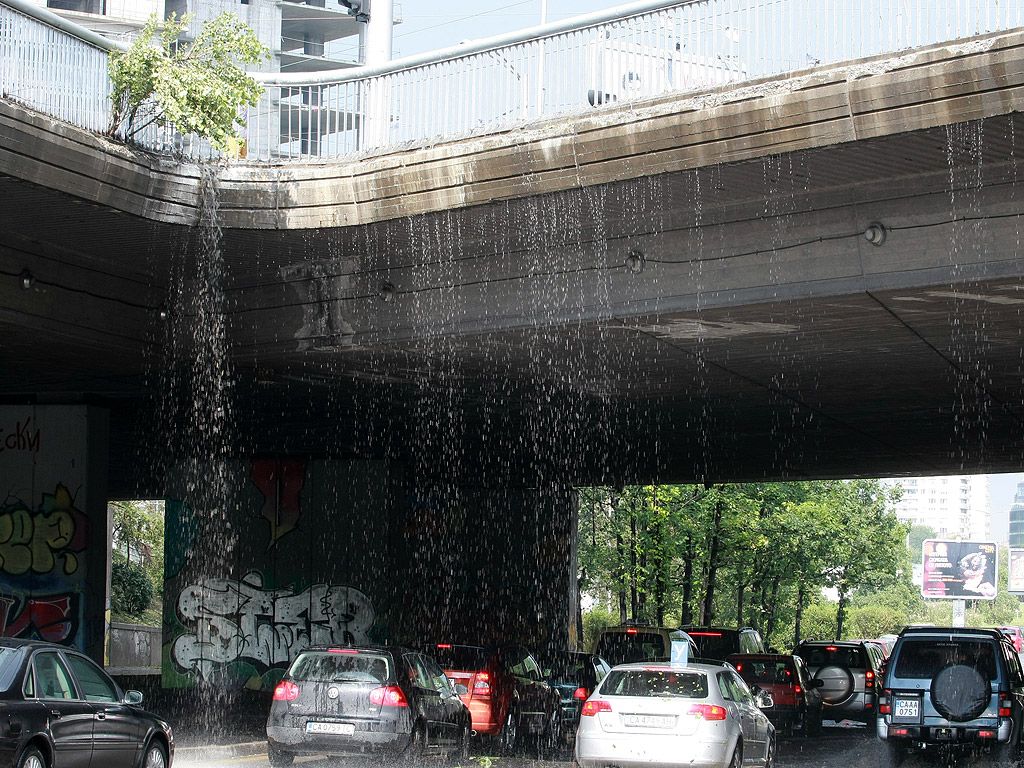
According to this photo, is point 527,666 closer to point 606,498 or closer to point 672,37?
point 672,37

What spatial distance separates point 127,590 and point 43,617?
37145 millimetres

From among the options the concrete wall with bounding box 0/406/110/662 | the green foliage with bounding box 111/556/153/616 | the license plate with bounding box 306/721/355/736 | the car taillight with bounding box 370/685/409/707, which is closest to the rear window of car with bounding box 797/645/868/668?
the car taillight with bounding box 370/685/409/707

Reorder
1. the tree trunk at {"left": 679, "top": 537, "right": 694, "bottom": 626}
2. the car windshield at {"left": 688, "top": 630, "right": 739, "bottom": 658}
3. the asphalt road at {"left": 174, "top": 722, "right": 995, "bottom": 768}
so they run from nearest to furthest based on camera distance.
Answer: the asphalt road at {"left": 174, "top": 722, "right": 995, "bottom": 768} → the car windshield at {"left": 688, "top": 630, "right": 739, "bottom": 658} → the tree trunk at {"left": 679, "top": 537, "right": 694, "bottom": 626}

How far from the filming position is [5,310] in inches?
A: 589

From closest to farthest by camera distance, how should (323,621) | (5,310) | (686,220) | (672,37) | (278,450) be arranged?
(672,37), (686,220), (5,310), (323,621), (278,450)

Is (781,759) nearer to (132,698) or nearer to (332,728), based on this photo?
(332,728)

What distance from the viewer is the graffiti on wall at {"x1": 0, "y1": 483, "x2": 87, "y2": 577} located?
2172cm

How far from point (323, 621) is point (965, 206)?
18.6 m

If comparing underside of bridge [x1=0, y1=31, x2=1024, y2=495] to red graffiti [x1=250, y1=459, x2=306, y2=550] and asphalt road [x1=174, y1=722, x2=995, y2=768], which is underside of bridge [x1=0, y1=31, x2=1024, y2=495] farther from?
asphalt road [x1=174, y1=722, x2=995, y2=768]

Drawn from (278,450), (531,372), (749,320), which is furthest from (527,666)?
(278,450)

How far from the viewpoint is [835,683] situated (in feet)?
81.1

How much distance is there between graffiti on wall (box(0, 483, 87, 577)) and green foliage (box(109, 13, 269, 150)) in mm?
9926

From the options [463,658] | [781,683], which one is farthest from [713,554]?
[463,658]

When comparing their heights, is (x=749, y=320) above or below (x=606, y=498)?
above
